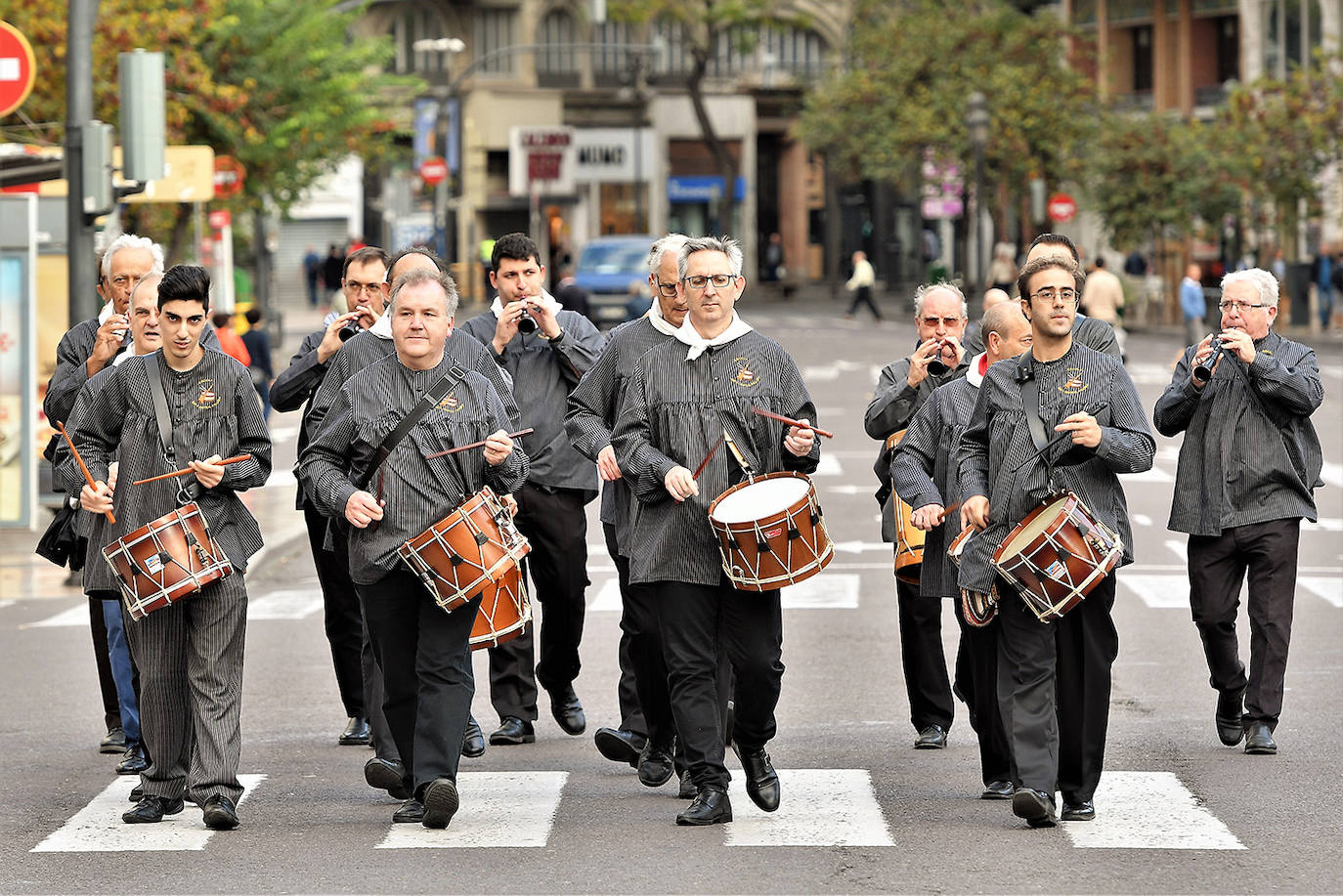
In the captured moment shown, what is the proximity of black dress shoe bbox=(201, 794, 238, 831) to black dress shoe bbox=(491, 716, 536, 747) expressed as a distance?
191 cm

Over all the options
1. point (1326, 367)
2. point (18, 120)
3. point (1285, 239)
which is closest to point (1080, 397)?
point (18, 120)

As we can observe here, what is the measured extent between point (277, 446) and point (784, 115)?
52.0 metres

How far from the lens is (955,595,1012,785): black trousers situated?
27.1ft

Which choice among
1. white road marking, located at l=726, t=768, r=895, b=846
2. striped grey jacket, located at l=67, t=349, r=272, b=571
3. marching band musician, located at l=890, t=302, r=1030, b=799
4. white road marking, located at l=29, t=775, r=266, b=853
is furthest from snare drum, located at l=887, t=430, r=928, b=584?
white road marking, located at l=29, t=775, r=266, b=853

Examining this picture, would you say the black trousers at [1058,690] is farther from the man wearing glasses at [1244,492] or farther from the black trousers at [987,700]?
the man wearing glasses at [1244,492]

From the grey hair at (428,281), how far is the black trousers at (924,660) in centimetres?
238

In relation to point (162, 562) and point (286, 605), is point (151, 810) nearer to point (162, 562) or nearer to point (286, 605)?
point (162, 562)

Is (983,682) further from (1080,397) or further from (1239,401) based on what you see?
(1239,401)

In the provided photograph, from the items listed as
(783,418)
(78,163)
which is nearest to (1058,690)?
(783,418)

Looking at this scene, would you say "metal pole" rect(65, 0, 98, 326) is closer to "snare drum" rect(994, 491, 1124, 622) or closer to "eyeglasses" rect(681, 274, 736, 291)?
"eyeglasses" rect(681, 274, 736, 291)

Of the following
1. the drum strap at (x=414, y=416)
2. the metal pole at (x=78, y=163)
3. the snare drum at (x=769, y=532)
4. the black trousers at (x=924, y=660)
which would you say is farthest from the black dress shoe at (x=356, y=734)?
the metal pole at (x=78, y=163)

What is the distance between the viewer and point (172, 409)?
8.08 meters

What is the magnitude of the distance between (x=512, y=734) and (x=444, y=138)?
57.3m

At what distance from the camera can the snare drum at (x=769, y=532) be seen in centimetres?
757
